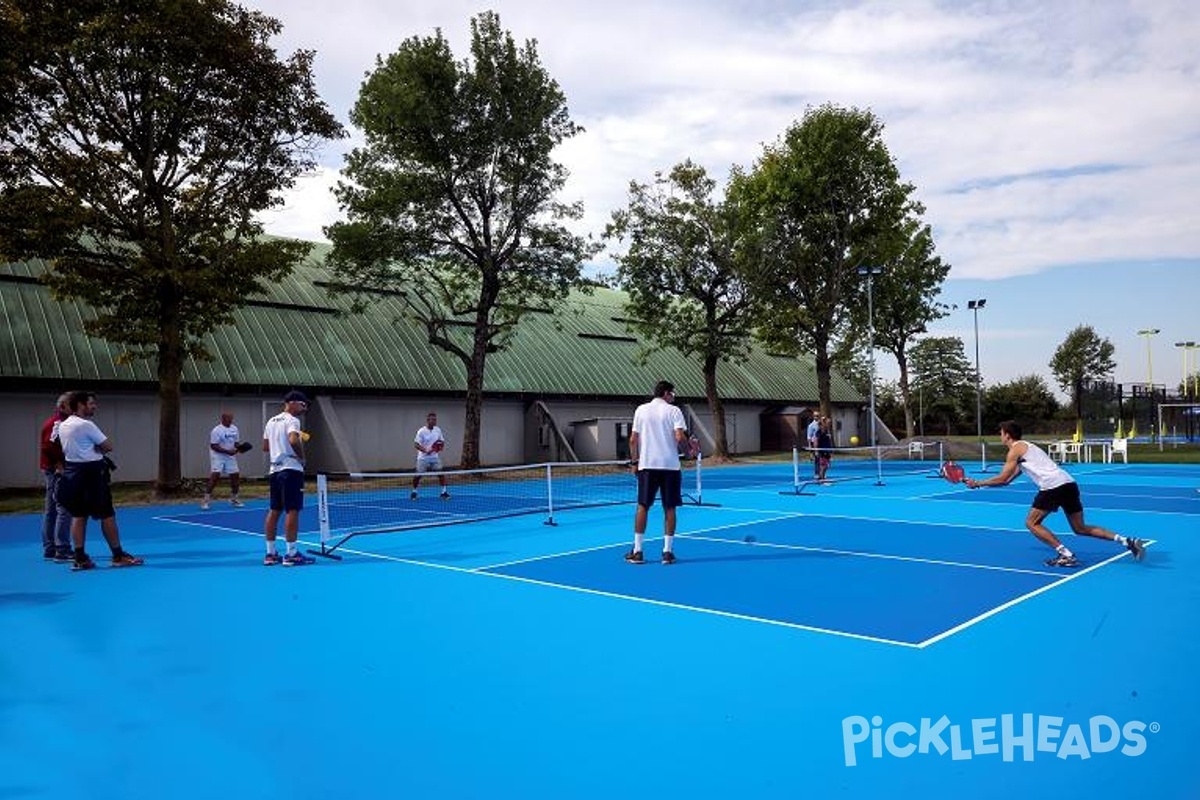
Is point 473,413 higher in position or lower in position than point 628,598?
higher

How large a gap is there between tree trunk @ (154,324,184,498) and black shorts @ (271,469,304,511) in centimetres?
1181


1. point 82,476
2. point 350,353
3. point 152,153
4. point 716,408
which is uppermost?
point 152,153

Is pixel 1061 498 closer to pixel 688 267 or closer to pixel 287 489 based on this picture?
pixel 287 489

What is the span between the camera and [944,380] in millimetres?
72875

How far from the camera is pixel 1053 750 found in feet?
13.3

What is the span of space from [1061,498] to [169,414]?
1910 cm

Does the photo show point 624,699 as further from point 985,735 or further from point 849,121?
point 849,121

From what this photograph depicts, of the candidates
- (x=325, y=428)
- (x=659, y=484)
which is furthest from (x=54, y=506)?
(x=325, y=428)

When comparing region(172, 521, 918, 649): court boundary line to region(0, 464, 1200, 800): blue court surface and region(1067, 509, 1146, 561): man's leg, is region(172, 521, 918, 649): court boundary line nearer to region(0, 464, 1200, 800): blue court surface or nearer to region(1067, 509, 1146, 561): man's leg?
region(0, 464, 1200, 800): blue court surface

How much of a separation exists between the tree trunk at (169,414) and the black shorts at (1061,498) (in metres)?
18.3

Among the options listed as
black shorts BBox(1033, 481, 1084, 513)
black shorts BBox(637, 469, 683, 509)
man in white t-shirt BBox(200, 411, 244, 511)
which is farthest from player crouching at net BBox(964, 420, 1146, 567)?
man in white t-shirt BBox(200, 411, 244, 511)

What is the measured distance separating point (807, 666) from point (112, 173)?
20.3m

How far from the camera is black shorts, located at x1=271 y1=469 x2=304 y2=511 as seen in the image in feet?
31.2

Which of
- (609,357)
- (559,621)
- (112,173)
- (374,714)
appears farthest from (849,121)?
(374,714)
